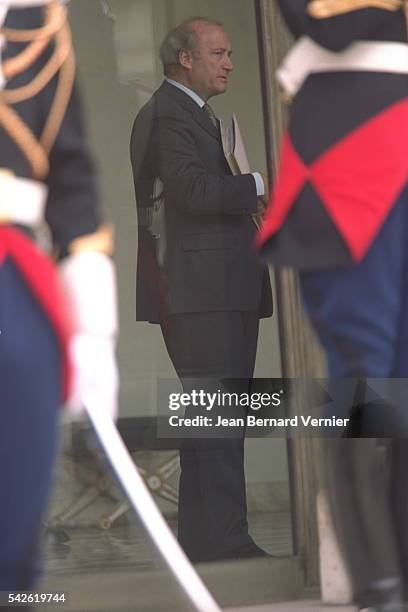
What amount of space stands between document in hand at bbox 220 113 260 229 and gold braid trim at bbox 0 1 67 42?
2317 mm

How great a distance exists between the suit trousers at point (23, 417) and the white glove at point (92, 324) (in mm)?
120

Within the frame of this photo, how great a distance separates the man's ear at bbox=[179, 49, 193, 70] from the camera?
16.0ft

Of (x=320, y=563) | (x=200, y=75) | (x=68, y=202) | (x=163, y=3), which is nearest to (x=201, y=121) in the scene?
(x=200, y=75)

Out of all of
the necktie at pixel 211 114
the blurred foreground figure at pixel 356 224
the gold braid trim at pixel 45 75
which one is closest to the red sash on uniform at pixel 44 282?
the gold braid trim at pixel 45 75

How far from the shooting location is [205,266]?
4793 mm

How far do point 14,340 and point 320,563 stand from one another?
2.35 metres

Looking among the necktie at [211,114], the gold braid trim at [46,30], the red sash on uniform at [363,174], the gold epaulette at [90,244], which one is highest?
the necktie at [211,114]

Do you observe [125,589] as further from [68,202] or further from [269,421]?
[68,202]

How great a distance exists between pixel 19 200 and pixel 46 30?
284mm

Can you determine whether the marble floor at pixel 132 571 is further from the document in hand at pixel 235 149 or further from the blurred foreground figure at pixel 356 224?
the blurred foreground figure at pixel 356 224

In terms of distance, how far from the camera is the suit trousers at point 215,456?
464cm

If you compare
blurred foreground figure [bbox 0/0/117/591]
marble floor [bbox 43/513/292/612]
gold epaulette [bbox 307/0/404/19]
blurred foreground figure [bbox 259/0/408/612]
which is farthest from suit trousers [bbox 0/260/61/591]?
marble floor [bbox 43/513/292/612]

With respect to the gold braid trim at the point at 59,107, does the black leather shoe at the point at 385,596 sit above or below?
below

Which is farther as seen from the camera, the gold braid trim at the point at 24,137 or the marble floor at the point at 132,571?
the marble floor at the point at 132,571
